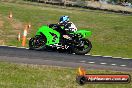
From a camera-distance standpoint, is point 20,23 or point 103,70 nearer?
point 103,70

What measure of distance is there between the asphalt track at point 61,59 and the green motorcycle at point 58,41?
501 millimetres

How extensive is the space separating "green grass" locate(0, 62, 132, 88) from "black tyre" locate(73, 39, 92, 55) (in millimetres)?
4646

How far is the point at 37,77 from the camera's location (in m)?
13.4

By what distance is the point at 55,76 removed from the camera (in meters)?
13.9

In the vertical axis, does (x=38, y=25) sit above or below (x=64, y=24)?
below

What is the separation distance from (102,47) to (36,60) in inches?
475

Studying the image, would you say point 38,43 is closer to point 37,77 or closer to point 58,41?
point 58,41

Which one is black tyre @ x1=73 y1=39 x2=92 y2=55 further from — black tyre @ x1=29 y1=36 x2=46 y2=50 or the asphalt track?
black tyre @ x1=29 y1=36 x2=46 y2=50

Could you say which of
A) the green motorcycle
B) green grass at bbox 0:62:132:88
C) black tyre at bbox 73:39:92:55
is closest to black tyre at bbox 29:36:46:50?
the green motorcycle

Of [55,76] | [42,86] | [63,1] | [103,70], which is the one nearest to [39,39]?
[103,70]

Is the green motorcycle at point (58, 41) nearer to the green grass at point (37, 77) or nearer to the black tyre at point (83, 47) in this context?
the black tyre at point (83, 47)

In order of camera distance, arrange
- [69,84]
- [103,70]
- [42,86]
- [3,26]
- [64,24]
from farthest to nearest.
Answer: [3,26], [64,24], [103,70], [69,84], [42,86]

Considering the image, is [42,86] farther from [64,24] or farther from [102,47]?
[102,47]

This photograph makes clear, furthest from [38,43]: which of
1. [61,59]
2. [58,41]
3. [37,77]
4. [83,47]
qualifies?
[37,77]
